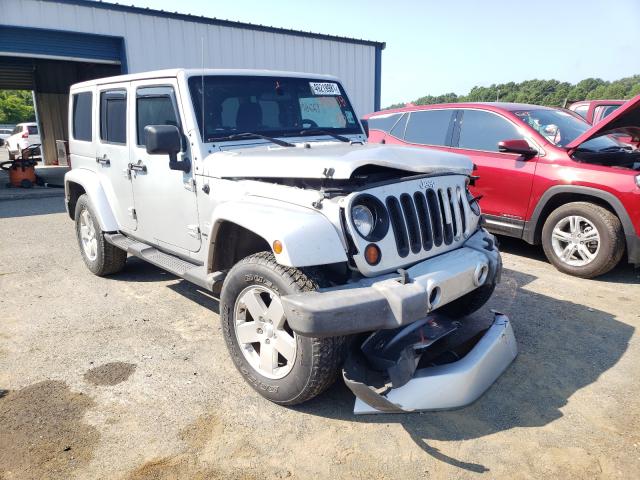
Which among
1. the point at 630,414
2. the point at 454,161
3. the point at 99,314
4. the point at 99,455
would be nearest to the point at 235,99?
the point at 454,161

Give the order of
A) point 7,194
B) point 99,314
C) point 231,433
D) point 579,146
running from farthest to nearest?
point 7,194, point 579,146, point 99,314, point 231,433

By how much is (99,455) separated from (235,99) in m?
2.69

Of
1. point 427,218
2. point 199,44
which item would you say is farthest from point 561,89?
point 427,218

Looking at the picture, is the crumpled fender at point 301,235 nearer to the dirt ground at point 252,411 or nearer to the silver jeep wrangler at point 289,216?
the silver jeep wrangler at point 289,216

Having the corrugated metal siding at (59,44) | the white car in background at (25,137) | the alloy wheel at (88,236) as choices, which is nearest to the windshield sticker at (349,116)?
the alloy wheel at (88,236)

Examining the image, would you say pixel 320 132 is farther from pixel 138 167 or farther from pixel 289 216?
pixel 289 216

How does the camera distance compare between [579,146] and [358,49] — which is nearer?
[579,146]

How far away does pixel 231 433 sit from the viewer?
9.07ft

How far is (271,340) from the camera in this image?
9.70 ft

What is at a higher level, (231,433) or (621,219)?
(621,219)

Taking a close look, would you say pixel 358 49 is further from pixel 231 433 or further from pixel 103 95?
pixel 231 433

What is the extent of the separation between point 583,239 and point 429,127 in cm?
252

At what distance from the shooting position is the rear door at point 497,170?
5.66 meters

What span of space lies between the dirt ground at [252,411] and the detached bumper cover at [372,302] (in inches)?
28.4
